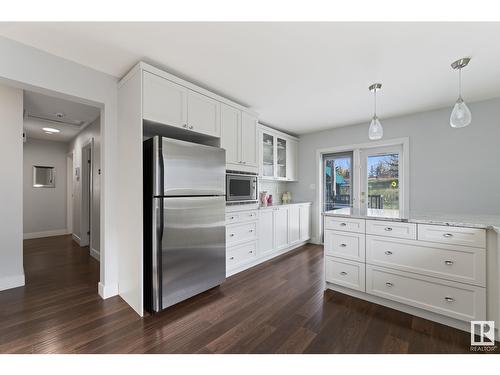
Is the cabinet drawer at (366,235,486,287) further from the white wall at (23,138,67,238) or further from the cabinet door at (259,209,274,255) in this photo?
the white wall at (23,138,67,238)

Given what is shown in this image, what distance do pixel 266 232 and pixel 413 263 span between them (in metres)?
1.94

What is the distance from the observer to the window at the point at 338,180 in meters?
4.28

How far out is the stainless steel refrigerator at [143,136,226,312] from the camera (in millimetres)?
1960

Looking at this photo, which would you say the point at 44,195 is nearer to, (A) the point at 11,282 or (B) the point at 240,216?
(A) the point at 11,282

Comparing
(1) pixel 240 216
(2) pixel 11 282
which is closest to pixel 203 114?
(1) pixel 240 216

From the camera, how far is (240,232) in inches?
117

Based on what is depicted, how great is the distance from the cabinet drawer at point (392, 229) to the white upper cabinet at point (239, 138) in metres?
1.71

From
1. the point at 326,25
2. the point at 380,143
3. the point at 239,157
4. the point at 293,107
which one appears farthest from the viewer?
the point at 380,143

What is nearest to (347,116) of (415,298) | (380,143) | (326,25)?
(380,143)

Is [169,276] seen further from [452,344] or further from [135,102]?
[452,344]

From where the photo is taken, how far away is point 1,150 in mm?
2533

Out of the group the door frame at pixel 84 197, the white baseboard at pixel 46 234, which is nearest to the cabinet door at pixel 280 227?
the door frame at pixel 84 197

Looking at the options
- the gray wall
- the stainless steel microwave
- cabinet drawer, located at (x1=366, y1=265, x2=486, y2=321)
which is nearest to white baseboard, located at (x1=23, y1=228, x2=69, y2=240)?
the stainless steel microwave

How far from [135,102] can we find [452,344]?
327cm
